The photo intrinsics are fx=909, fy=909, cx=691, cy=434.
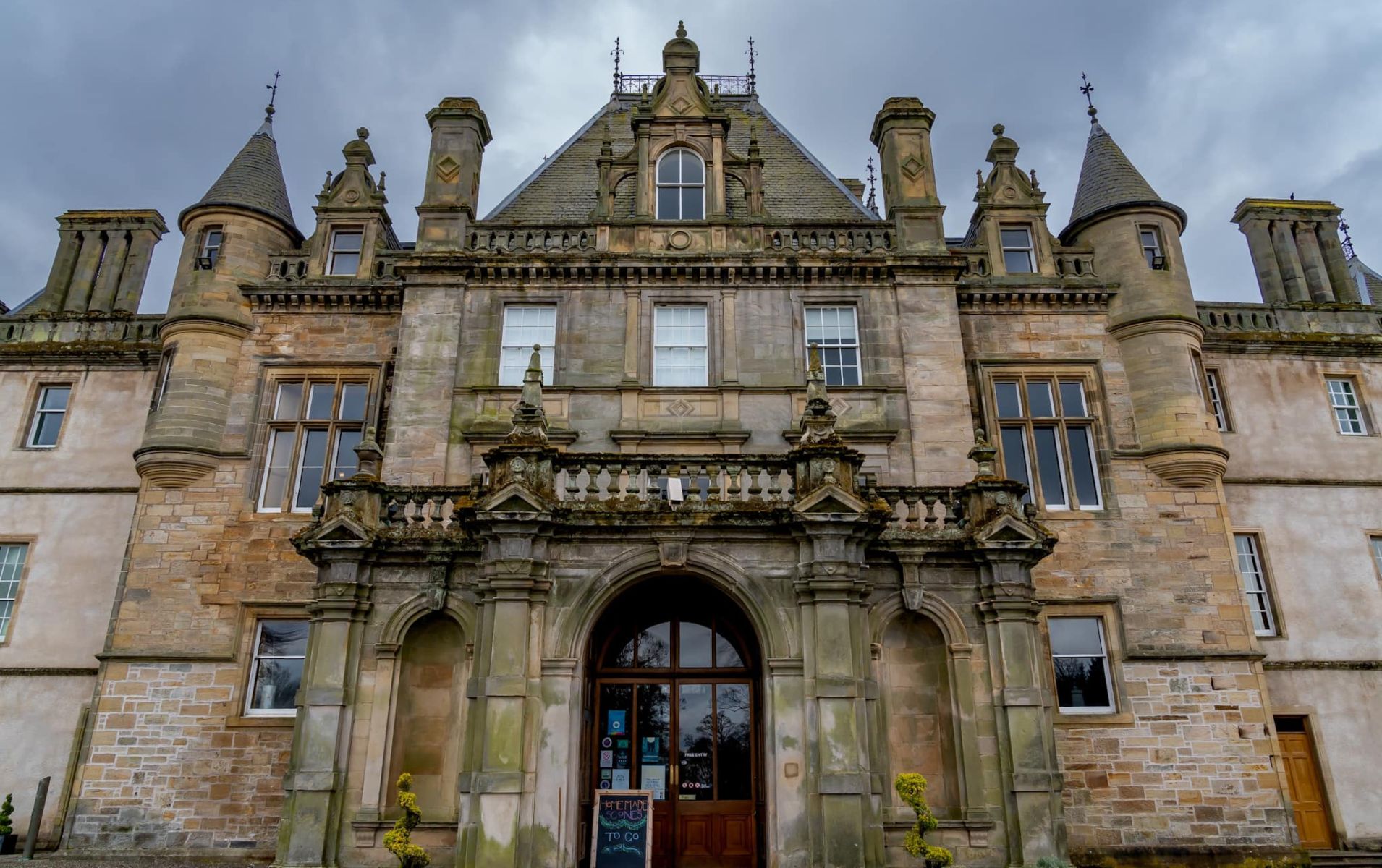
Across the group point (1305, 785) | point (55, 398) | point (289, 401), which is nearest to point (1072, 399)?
point (1305, 785)

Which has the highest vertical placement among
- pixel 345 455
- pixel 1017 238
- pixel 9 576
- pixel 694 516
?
pixel 1017 238

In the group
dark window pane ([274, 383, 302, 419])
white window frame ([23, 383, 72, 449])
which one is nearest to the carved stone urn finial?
dark window pane ([274, 383, 302, 419])

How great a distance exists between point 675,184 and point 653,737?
11.9 meters

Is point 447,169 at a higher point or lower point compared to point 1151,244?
higher

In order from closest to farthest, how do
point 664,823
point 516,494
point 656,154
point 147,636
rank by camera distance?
point 516,494 → point 664,823 → point 147,636 → point 656,154

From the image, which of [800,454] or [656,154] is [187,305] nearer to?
[656,154]

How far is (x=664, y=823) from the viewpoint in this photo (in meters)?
13.9

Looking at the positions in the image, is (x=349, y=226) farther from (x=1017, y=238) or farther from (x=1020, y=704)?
(x=1020, y=704)

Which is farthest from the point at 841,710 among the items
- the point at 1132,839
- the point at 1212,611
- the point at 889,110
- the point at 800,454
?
the point at 889,110

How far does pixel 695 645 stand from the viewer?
14883 mm

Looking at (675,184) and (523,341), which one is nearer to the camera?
(523,341)

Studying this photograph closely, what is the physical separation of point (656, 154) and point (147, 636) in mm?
14237

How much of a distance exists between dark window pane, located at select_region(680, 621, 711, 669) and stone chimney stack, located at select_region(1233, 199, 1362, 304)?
1779cm

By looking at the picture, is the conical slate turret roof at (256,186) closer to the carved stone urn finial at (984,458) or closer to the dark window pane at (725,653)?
the dark window pane at (725,653)
